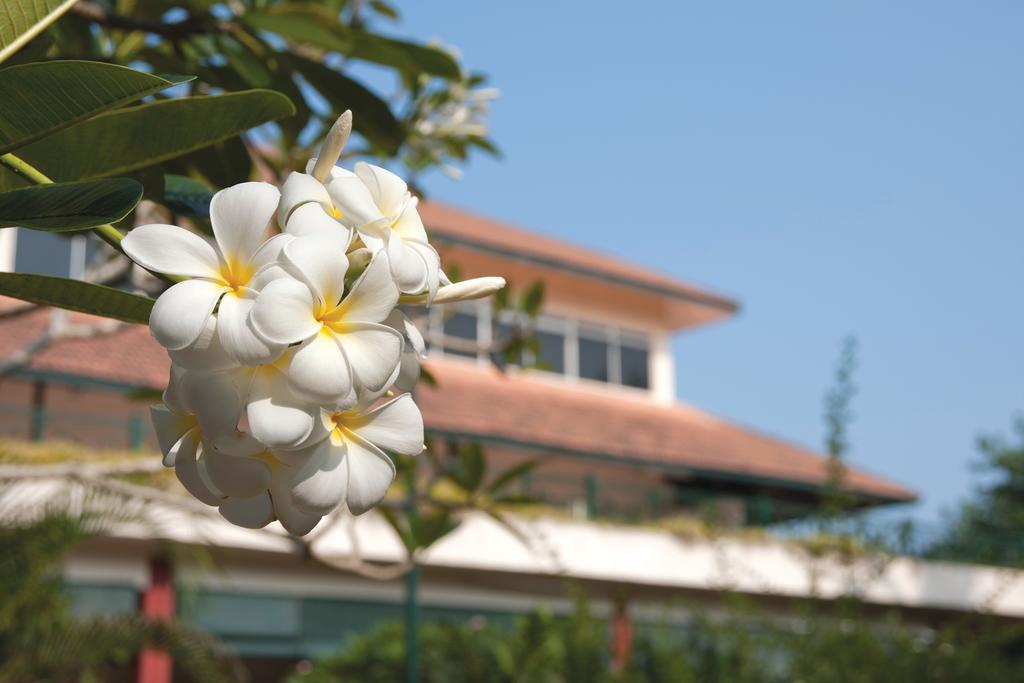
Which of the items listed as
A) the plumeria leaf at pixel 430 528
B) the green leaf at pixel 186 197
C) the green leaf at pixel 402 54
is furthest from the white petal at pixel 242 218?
the plumeria leaf at pixel 430 528

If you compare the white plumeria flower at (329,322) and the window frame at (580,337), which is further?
the window frame at (580,337)

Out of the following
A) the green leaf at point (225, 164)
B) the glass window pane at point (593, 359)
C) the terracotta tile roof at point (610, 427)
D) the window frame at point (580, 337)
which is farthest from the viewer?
the glass window pane at point (593, 359)

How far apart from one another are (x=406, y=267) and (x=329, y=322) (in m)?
0.07

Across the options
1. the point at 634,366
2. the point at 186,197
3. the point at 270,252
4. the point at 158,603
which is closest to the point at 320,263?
the point at 270,252

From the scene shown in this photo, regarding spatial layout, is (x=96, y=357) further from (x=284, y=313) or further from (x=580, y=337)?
(x=284, y=313)

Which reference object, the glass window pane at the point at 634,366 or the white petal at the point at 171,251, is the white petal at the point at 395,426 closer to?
the white petal at the point at 171,251

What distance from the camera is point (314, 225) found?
835 mm

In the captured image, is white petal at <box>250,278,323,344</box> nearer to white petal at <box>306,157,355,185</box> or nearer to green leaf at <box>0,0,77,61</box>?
white petal at <box>306,157,355,185</box>

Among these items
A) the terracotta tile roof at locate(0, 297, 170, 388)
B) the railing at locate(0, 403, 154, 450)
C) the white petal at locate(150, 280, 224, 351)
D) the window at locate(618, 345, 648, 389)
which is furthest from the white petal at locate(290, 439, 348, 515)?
the window at locate(618, 345, 648, 389)

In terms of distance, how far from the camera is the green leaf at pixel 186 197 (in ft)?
4.18

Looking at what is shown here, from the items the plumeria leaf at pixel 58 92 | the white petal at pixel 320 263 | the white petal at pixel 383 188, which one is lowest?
the white petal at pixel 320 263

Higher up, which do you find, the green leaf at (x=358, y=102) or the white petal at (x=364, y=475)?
the green leaf at (x=358, y=102)

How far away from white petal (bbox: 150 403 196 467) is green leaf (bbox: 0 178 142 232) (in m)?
0.14

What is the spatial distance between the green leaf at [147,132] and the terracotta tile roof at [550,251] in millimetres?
16625
